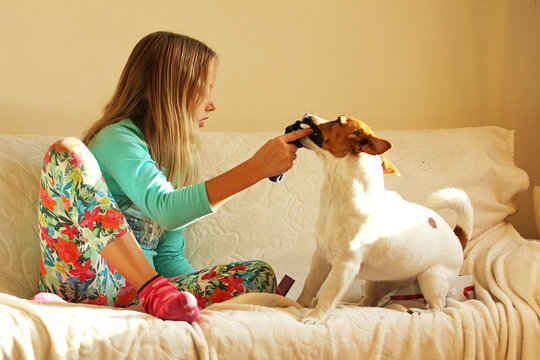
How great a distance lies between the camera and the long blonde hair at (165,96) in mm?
1362

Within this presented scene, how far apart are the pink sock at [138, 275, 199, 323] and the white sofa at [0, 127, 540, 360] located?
22 millimetres

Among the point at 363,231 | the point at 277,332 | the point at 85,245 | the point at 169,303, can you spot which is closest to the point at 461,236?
the point at 363,231

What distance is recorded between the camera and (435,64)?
2.18 metres

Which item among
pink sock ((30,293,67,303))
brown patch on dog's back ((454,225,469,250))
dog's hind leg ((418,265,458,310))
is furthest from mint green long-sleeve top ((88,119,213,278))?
brown patch on dog's back ((454,225,469,250))

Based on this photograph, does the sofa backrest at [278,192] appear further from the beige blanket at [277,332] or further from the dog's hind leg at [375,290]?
the beige blanket at [277,332]

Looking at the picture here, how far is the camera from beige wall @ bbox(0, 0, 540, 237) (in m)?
1.90

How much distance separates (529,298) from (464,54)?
126cm

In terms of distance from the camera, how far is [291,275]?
61.6 inches

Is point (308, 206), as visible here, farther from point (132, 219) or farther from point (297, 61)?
point (297, 61)

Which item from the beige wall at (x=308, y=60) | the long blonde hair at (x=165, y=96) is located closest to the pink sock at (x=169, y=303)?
Answer: the long blonde hair at (x=165, y=96)

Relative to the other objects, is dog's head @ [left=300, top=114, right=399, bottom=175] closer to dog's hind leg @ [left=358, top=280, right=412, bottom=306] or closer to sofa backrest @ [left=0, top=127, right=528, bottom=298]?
dog's hind leg @ [left=358, top=280, right=412, bottom=306]

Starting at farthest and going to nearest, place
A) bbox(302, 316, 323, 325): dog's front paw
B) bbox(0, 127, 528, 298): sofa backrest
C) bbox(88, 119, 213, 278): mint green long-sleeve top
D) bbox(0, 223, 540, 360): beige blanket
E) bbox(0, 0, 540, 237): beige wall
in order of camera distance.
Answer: bbox(0, 0, 540, 237): beige wall → bbox(0, 127, 528, 298): sofa backrest → bbox(88, 119, 213, 278): mint green long-sleeve top → bbox(302, 316, 323, 325): dog's front paw → bbox(0, 223, 540, 360): beige blanket

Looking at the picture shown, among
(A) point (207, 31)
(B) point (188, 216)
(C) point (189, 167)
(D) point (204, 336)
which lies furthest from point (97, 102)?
(D) point (204, 336)

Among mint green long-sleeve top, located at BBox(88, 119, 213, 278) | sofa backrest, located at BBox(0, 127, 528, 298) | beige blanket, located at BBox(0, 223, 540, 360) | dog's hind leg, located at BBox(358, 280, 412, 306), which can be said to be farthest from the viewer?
sofa backrest, located at BBox(0, 127, 528, 298)
